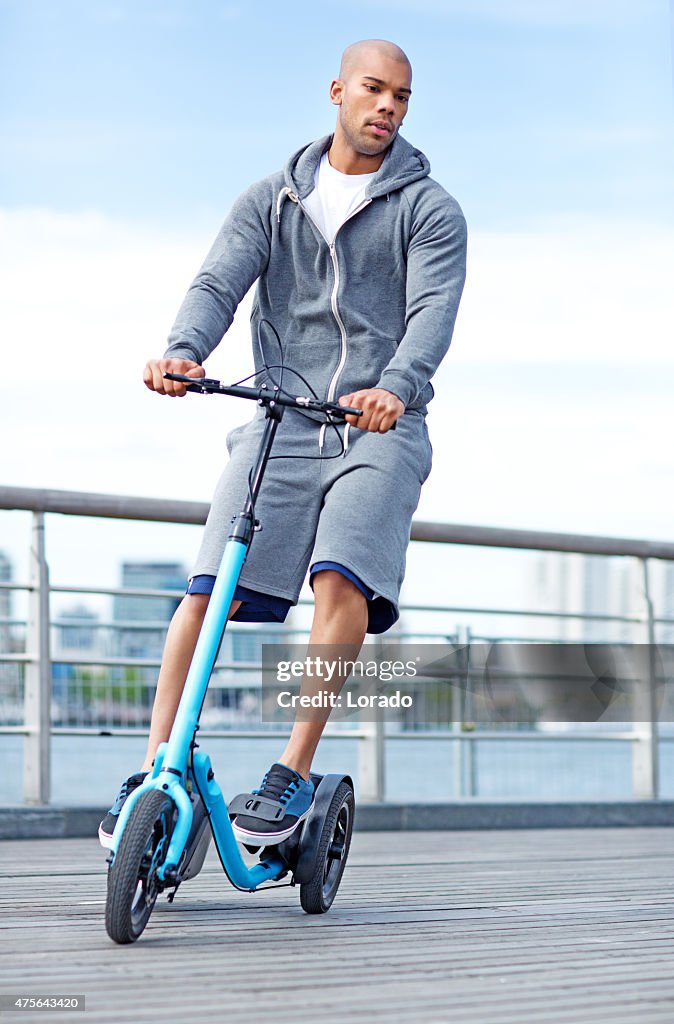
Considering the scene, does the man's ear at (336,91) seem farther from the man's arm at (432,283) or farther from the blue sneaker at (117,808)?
the blue sneaker at (117,808)

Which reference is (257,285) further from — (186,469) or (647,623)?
(186,469)

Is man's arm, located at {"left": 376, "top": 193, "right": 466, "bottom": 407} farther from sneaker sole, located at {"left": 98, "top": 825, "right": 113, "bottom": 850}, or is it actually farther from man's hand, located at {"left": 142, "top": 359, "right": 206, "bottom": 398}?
sneaker sole, located at {"left": 98, "top": 825, "right": 113, "bottom": 850}

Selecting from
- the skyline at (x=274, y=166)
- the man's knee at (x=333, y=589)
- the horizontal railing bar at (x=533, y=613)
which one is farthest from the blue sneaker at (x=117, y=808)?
the skyline at (x=274, y=166)

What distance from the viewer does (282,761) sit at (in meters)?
2.05

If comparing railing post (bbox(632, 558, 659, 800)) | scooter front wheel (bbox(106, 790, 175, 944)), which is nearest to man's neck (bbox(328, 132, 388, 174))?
scooter front wheel (bbox(106, 790, 175, 944))

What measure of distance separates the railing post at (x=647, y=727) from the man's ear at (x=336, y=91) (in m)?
2.41

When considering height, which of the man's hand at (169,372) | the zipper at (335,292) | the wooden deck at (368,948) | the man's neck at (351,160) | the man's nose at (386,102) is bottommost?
the wooden deck at (368,948)

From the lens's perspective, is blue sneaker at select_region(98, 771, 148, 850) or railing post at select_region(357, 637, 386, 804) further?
railing post at select_region(357, 637, 386, 804)

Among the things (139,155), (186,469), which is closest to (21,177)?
(139,155)

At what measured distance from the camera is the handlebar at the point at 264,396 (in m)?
1.84

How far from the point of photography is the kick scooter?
1.62 metres

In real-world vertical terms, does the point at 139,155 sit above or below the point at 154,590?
above

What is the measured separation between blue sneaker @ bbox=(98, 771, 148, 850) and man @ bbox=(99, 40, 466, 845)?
73 mm

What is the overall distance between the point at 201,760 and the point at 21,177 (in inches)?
1452
